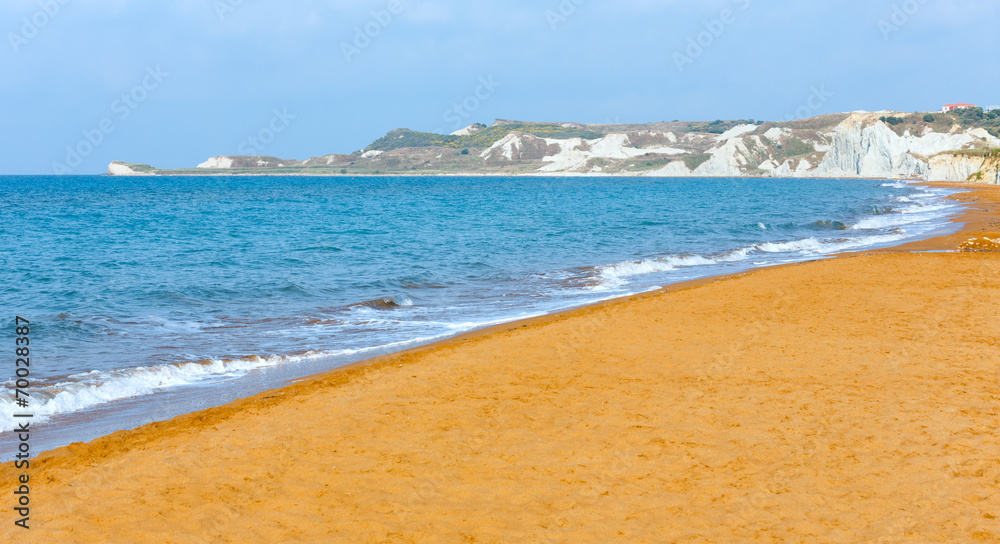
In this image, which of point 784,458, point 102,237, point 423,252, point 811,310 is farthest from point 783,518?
point 102,237

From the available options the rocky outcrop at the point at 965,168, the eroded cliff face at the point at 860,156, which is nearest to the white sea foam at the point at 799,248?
the rocky outcrop at the point at 965,168

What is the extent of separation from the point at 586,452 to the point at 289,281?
14.7 m

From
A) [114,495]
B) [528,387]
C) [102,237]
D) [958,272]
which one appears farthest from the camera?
[102,237]

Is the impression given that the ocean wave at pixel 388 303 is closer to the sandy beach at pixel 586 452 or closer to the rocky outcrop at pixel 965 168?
the sandy beach at pixel 586 452

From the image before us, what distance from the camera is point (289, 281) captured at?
63.1 feet

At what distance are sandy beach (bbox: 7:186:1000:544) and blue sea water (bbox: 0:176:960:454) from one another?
6.78ft

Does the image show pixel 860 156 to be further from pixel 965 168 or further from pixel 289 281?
pixel 289 281

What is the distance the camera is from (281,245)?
95.1ft

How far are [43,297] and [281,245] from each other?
1250 centimetres

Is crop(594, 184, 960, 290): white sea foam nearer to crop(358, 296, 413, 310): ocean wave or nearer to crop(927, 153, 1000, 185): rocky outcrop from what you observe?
crop(358, 296, 413, 310): ocean wave

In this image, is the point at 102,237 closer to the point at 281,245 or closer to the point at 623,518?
the point at 281,245

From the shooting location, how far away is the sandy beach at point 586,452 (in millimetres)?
4961

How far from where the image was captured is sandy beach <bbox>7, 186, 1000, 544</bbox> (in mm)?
4961

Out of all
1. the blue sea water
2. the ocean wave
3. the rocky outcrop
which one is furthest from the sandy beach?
the rocky outcrop
